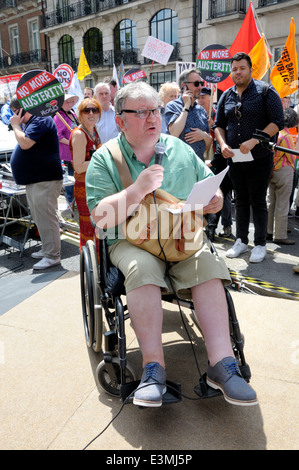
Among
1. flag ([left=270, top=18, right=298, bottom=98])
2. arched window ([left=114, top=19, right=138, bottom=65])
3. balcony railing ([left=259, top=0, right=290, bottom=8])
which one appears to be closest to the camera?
flag ([left=270, top=18, right=298, bottom=98])

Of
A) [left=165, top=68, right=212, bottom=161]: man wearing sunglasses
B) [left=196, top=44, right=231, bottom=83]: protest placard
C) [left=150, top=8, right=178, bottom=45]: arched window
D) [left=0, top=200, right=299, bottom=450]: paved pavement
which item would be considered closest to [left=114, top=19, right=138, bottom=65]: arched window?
[left=150, top=8, right=178, bottom=45]: arched window

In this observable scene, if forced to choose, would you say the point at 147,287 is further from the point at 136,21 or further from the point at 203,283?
the point at 136,21

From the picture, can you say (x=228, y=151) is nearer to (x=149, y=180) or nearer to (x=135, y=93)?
(x=135, y=93)

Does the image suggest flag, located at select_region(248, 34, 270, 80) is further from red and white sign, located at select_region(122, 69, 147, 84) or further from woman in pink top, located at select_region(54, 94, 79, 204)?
red and white sign, located at select_region(122, 69, 147, 84)

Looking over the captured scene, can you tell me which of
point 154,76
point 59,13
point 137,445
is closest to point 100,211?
point 137,445

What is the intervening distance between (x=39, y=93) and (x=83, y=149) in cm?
97

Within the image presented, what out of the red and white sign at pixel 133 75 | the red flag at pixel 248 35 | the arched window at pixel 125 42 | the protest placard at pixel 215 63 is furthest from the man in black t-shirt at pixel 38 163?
the arched window at pixel 125 42

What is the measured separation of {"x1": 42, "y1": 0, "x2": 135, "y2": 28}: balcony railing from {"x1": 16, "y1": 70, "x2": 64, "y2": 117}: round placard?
2190 centimetres

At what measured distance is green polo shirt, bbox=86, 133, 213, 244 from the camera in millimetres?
2133

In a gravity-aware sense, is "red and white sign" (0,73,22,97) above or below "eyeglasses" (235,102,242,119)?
above

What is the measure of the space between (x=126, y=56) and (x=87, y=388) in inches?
942

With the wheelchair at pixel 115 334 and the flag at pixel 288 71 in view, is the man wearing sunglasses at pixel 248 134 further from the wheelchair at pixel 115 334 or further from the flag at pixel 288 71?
the wheelchair at pixel 115 334

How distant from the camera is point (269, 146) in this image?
2.87 meters

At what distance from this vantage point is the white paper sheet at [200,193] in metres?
1.82
